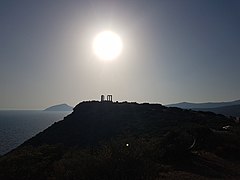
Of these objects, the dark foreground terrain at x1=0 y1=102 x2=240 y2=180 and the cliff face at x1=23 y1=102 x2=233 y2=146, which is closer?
the dark foreground terrain at x1=0 y1=102 x2=240 y2=180

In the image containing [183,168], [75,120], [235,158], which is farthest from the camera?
[75,120]

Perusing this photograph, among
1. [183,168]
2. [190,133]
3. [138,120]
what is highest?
[138,120]

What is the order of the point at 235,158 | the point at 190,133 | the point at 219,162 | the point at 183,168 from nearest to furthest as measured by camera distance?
the point at 183,168, the point at 219,162, the point at 235,158, the point at 190,133

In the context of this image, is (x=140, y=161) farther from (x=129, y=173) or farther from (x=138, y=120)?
(x=138, y=120)

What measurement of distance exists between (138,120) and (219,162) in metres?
26.9

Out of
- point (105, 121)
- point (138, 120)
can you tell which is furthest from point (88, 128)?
point (138, 120)

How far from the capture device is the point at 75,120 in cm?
5334

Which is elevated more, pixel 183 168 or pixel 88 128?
pixel 88 128

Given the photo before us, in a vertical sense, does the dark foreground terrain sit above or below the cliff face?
below

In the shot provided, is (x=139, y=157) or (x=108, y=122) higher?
(x=108, y=122)

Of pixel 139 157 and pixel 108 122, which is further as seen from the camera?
pixel 108 122

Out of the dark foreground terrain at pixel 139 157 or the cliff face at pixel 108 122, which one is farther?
the cliff face at pixel 108 122

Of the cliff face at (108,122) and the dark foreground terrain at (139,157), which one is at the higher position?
the cliff face at (108,122)

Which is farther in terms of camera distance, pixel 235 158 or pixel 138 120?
pixel 138 120
